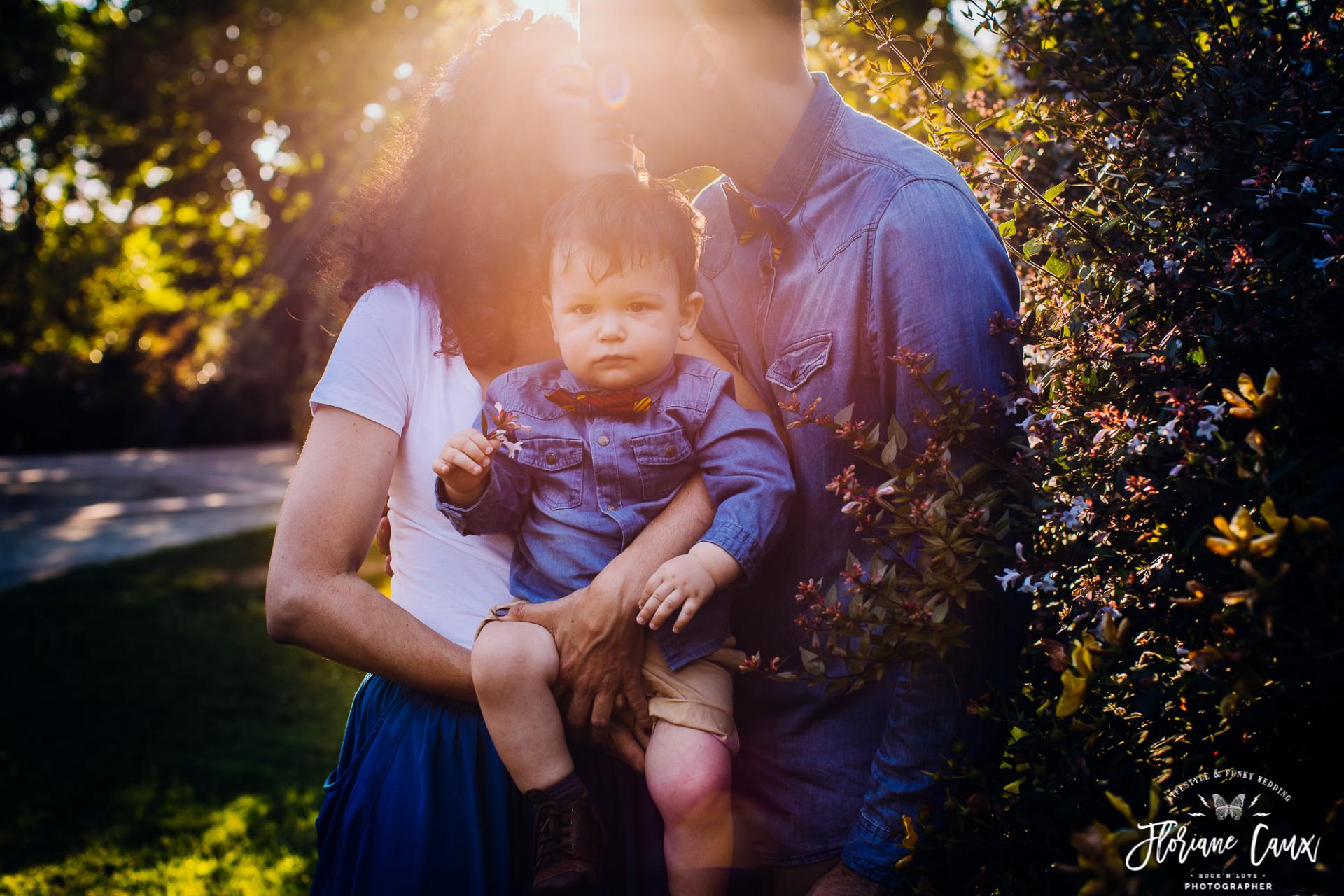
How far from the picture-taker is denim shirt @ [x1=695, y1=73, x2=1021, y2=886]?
195 cm

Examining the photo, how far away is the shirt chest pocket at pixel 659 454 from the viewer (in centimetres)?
222

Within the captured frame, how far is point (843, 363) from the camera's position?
2104 mm

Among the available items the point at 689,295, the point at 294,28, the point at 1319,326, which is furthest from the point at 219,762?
the point at 294,28

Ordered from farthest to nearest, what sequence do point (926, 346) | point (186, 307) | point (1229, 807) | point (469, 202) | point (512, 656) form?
point (186, 307) < point (469, 202) < point (512, 656) < point (926, 346) < point (1229, 807)

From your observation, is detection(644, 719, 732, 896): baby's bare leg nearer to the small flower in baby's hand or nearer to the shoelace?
the shoelace

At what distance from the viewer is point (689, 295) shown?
7.86 ft

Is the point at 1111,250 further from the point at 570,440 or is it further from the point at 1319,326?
the point at 570,440

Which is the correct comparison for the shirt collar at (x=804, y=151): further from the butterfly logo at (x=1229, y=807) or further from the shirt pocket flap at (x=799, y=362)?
the butterfly logo at (x=1229, y=807)

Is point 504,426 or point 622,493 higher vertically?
point 504,426

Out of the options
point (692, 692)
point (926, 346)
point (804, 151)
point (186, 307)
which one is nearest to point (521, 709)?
point (692, 692)

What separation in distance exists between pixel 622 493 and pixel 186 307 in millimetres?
15927

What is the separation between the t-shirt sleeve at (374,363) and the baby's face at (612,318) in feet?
1.24

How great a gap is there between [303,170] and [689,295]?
11.0 metres

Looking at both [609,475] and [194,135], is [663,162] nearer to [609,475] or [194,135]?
[609,475]
